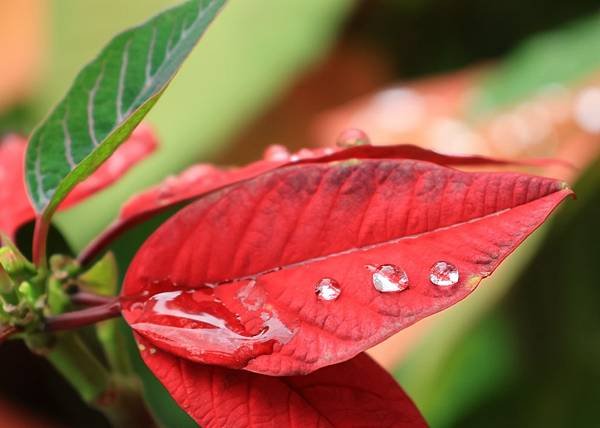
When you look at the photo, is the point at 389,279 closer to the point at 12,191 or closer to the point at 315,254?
the point at 315,254

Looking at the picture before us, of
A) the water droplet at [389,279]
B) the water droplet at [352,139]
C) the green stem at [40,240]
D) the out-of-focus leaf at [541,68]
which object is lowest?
the out-of-focus leaf at [541,68]

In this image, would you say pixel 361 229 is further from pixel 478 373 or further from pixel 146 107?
pixel 478 373

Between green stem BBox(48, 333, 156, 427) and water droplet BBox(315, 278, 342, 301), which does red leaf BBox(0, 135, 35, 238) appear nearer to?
green stem BBox(48, 333, 156, 427)

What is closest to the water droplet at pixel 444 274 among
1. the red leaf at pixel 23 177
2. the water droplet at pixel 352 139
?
the water droplet at pixel 352 139

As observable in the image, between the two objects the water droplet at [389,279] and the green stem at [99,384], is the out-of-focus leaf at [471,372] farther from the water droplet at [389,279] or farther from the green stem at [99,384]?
the water droplet at [389,279]

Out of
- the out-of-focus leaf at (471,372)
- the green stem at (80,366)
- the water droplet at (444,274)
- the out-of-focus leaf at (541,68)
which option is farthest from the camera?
the out-of-focus leaf at (541,68)

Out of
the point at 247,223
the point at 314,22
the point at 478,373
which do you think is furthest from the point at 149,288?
the point at 314,22
